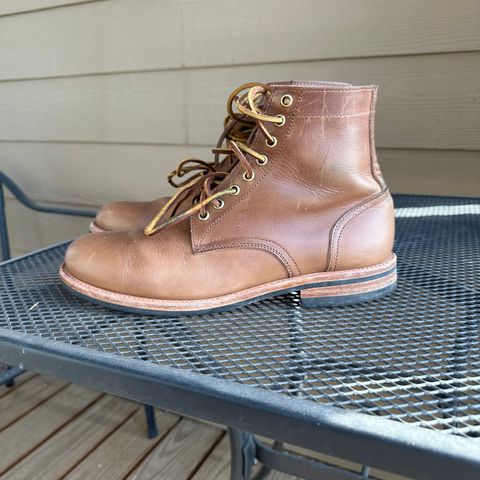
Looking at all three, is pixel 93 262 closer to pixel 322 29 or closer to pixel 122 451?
pixel 322 29

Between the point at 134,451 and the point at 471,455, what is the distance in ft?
4.01

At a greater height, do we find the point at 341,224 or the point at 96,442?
the point at 341,224

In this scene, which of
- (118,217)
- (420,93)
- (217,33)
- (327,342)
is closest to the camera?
(327,342)

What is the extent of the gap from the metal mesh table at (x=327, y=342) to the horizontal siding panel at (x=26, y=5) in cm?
94

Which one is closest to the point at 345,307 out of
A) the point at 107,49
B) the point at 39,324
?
the point at 39,324

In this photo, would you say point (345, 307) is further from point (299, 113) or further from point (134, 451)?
point (134, 451)

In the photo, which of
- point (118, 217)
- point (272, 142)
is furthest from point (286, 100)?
point (118, 217)

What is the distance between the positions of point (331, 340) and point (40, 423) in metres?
1.30

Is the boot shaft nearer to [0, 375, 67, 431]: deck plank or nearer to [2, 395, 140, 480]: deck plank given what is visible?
[2, 395, 140, 480]: deck plank

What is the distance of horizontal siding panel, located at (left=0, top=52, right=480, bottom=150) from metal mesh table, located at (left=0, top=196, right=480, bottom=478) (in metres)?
0.39

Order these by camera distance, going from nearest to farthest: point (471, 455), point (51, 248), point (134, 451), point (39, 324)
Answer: point (471, 455)
point (39, 324)
point (51, 248)
point (134, 451)

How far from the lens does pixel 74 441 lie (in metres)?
1.31

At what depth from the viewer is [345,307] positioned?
0.49 m

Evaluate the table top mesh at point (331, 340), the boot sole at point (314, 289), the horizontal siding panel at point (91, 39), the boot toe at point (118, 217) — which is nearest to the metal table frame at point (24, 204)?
the horizontal siding panel at point (91, 39)
